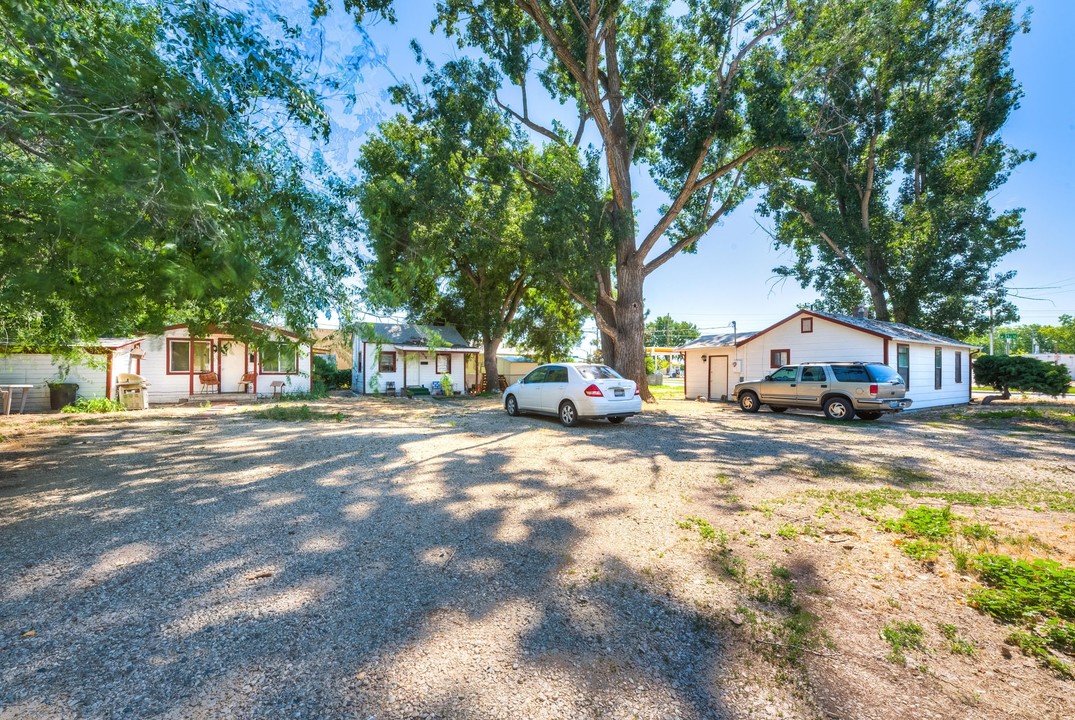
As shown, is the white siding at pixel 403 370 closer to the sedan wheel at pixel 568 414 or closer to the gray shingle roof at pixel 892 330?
the sedan wheel at pixel 568 414

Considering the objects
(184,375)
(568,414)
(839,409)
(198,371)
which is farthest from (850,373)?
(184,375)

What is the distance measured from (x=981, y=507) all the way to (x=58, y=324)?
1294 centimetres

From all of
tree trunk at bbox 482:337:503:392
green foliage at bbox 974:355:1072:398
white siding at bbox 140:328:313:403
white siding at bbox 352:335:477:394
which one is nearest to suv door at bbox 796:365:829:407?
green foliage at bbox 974:355:1072:398

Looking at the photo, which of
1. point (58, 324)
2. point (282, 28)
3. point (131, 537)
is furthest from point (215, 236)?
point (58, 324)

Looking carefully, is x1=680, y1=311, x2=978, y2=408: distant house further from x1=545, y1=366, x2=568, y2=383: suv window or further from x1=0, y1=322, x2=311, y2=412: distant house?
x1=0, y1=322, x2=311, y2=412: distant house

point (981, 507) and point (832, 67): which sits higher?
point (832, 67)

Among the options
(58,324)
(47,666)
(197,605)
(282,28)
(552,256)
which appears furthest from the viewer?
(552,256)

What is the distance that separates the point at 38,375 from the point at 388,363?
13.1 meters

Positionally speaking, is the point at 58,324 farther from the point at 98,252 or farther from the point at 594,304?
the point at 594,304

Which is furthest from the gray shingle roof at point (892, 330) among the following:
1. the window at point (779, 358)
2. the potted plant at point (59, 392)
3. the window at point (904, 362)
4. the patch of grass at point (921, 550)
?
the potted plant at point (59, 392)

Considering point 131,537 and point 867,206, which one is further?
point 867,206

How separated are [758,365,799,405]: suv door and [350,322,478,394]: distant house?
15.7 m

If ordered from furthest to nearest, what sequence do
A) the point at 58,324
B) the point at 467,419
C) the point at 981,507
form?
the point at 467,419
the point at 58,324
the point at 981,507

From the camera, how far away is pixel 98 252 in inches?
155
